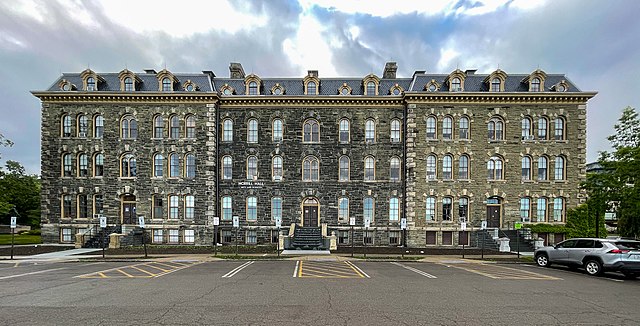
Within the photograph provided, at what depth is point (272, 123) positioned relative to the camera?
1134 inches

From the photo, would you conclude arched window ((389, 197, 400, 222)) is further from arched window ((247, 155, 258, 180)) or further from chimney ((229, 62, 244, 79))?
chimney ((229, 62, 244, 79))

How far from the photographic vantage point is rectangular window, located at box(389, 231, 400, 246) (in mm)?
27859

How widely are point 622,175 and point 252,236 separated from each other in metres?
25.2

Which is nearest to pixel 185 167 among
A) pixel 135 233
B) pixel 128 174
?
pixel 128 174

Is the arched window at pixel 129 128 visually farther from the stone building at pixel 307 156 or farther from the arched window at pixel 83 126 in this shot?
the arched window at pixel 83 126

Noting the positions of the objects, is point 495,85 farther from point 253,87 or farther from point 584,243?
point 253,87

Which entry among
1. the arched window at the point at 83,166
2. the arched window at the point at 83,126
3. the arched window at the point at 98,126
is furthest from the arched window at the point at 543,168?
the arched window at the point at 83,126

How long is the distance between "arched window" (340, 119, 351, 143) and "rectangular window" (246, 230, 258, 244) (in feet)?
36.3

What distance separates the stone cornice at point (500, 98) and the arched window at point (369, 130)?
11.7ft

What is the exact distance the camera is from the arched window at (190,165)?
93.1 ft

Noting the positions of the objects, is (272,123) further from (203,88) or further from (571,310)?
(571,310)

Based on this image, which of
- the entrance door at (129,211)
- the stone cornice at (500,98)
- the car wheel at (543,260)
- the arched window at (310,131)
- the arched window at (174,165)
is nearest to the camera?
the car wheel at (543,260)

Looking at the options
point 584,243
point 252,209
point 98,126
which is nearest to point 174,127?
point 98,126

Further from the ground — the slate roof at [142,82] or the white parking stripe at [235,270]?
the slate roof at [142,82]
